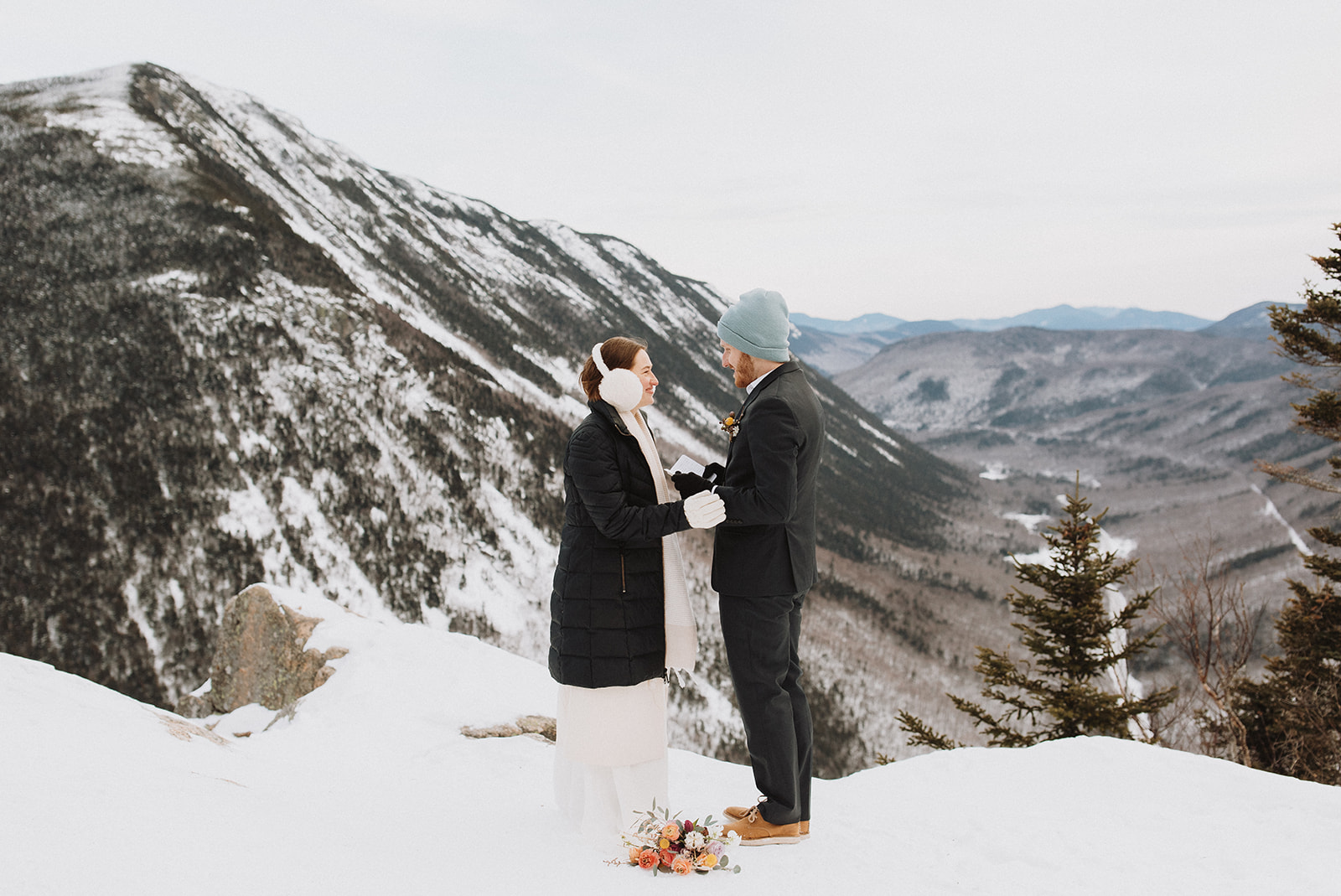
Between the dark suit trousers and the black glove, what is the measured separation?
2.28 feet

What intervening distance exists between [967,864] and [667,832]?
236 centimetres

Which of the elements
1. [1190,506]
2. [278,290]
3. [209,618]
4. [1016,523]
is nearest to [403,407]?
[278,290]

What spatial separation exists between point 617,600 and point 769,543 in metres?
1.00

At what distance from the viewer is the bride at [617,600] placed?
428 cm

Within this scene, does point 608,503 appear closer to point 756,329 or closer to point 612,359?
point 612,359

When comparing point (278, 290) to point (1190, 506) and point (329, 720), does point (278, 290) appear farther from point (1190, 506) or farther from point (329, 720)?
point (1190, 506)

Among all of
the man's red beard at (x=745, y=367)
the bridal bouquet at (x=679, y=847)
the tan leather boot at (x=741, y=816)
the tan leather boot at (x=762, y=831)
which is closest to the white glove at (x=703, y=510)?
the man's red beard at (x=745, y=367)

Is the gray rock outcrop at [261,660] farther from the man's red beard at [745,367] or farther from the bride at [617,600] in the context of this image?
the man's red beard at [745,367]

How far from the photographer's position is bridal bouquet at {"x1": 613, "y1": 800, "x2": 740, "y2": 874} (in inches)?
165

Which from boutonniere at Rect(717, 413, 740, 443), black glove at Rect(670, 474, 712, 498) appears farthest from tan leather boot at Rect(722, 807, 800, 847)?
boutonniere at Rect(717, 413, 740, 443)

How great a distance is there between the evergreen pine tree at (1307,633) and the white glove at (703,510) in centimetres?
1459

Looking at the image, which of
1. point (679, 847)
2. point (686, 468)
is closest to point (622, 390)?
point (686, 468)

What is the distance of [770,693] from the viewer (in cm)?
455

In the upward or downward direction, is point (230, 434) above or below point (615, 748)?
above
